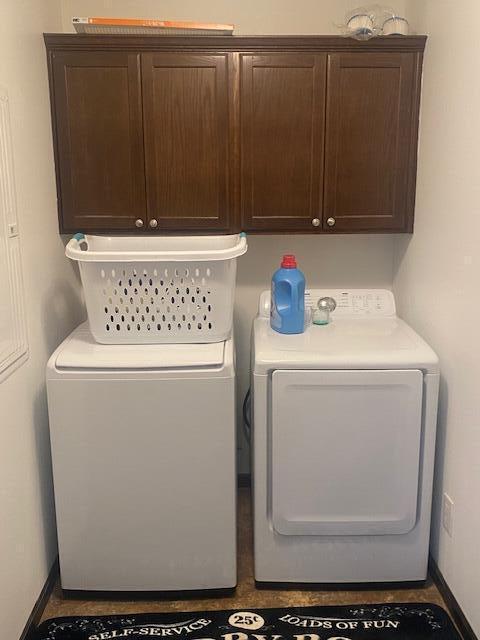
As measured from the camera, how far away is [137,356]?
202 cm

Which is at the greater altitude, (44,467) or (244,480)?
(44,467)

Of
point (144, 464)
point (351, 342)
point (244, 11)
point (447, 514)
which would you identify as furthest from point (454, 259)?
point (244, 11)

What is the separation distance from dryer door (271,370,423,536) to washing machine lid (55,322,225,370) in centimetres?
24

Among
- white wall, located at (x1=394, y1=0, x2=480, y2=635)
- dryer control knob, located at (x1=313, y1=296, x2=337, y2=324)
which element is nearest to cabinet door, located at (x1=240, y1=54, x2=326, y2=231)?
dryer control knob, located at (x1=313, y1=296, x2=337, y2=324)

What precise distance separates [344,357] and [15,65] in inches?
56.9

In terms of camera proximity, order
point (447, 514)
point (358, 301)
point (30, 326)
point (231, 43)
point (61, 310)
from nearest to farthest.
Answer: point (30, 326) → point (447, 514) → point (231, 43) → point (61, 310) → point (358, 301)

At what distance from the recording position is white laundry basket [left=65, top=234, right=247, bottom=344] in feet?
6.64

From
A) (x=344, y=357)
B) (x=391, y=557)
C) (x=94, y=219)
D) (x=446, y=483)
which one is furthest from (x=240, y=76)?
(x=391, y=557)

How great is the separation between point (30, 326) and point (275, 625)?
131 cm

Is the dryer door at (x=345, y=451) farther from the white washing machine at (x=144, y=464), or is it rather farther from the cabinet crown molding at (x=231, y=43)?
the cabinet crown molding at (x=231, y=43)

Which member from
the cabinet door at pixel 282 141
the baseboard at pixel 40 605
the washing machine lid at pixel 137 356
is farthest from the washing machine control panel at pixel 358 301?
the baseboard at pixel 40 605

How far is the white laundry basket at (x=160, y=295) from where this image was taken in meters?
2.02

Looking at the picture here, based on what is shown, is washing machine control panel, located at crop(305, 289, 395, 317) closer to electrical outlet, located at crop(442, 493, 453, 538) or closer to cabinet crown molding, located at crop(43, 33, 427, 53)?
electrical outlet, located at crop(442, 493, 453, 538)

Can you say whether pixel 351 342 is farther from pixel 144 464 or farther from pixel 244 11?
pixel 244 11
